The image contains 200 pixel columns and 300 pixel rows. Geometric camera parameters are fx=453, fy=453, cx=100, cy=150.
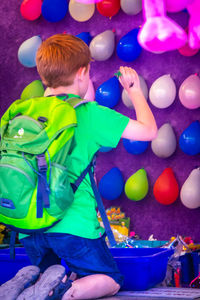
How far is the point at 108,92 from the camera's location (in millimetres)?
2967

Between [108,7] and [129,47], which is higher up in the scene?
[108,7]

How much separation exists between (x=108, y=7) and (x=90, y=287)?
2131 millimetres

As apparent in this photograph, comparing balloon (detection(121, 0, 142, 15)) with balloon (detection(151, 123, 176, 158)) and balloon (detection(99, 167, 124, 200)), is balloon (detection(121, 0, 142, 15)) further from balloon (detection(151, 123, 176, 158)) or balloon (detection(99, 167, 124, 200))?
balloon (detection(99, 167, 124, 200))

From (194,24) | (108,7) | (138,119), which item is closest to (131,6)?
(108,7)

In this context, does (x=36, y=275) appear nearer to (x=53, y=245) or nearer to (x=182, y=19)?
(x=53, y=245)

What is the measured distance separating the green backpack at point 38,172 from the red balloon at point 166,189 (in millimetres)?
1448

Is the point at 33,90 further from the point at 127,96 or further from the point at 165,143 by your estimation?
the point at 165,143

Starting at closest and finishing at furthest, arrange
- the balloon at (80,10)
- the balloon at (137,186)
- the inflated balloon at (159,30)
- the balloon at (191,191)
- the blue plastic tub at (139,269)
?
the blue plastic tub at (139,269)
the inflated balloon at (159,30)
the balloon at (191,191)
the balloon at (137,186)
the balloon at (80,10)

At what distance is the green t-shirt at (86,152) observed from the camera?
143cm

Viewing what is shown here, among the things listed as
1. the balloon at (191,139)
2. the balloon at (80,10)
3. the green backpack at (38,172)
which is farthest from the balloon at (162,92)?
the green backpack at (38,172)

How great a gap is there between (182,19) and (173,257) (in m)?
1.52

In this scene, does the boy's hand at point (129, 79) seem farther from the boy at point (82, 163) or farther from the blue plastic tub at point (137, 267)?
the blue plastic tub at point (137, 267)

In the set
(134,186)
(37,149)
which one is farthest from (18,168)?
(134,186)

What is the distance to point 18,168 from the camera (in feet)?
4.41
